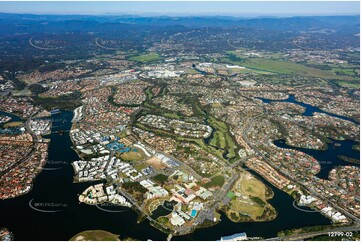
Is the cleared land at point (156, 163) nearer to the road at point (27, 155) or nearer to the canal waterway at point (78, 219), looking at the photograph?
the canal waterway at point (78, 219)

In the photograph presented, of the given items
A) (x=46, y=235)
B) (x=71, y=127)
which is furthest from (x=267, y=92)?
(x=46, y=235)

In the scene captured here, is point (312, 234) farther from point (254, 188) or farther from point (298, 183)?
point (298, 183)

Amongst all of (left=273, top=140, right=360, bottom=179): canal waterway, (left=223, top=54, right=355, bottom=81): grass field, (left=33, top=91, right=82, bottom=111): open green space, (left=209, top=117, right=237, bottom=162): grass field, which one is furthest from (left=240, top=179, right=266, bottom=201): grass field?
Answer: (left=223, top=54, right=355, bottom=81): grass field

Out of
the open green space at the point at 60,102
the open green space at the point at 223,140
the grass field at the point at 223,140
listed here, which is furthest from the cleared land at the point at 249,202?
the open green space at the point at 60,102

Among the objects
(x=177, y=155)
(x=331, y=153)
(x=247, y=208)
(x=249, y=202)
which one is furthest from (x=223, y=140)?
(x=247, y=208)

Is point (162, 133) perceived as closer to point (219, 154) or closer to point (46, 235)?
point (219, 154)

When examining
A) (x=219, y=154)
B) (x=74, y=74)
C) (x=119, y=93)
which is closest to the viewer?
(x=219, y=154)
